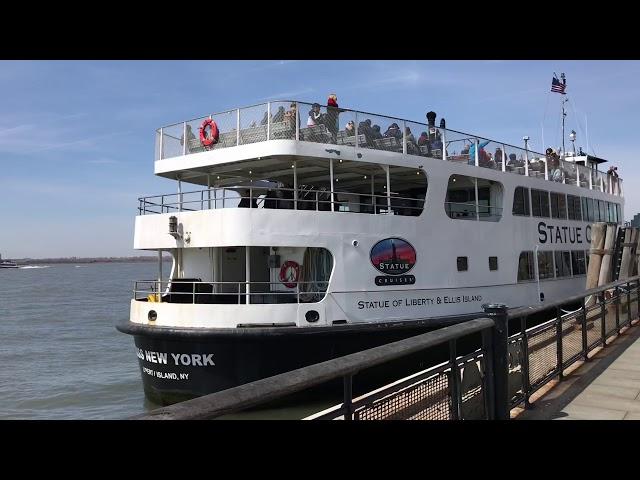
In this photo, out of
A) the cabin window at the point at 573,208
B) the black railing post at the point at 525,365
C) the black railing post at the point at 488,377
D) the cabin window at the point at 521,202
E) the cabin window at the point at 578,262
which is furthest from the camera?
the cabin window at the point at 573,208

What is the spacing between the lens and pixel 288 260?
11352 millimetres

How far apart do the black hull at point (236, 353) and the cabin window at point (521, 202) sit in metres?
6.07

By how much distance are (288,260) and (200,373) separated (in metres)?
2.87

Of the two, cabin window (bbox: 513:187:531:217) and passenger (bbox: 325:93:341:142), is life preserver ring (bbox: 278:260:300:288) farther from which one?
cabin window (bbox: 513:187:531:217)

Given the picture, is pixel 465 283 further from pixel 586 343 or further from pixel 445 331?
pixel 445 331

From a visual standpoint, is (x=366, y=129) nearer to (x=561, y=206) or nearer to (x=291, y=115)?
(x=291, y=115)

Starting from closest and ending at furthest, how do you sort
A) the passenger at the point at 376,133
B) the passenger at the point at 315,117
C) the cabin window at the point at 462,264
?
the passenger at the point at 315,117 < the passenger at the point at 376,133 < the cabin window at the point at 462,264

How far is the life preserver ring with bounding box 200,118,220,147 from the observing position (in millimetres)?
11883

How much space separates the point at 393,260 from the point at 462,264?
2226mm

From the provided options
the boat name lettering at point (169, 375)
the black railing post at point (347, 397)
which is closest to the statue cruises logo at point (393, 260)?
the boat name lettering at point (169, 375)

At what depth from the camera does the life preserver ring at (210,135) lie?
1188cm

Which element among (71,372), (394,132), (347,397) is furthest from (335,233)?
(71,372)

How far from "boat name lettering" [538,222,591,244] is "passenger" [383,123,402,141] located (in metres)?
5.88

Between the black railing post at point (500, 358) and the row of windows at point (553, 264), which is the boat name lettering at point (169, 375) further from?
the row of windows at point (553, 264)
